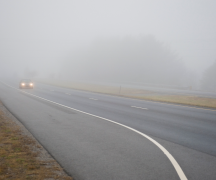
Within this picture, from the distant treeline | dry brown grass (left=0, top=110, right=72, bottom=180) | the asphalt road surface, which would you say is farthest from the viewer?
the distant treeline

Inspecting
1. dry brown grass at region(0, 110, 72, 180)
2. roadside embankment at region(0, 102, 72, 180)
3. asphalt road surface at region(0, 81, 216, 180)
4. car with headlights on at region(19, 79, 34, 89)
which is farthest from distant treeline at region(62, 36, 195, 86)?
dry brown grass at region(0, 110, 72, 180)

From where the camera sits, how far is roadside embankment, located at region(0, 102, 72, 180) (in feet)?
13.6

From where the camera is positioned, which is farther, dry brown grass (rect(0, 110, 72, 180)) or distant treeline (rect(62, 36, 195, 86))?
distant treeline (rect(62, 36, 195, 86))

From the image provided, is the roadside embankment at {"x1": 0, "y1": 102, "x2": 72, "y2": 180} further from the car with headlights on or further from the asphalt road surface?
the car with headlights on

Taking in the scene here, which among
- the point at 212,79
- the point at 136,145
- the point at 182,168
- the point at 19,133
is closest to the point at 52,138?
the point at 19,133

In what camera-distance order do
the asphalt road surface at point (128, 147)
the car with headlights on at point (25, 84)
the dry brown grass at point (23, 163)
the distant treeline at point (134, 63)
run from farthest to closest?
the distant treeline at point (134, 63) → the car with headlights on at point (25, 84) → the asphalt road surface at point (128, 147) → the dry brown grass at point (23, 163)

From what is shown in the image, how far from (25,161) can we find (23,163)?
0.13 metres

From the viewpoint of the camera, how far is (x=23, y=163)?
15.5 feet

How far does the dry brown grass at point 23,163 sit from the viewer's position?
13.6ft

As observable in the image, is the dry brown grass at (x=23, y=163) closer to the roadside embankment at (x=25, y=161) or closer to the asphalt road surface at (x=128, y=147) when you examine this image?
the roadside embankment at (x=25, y=161)

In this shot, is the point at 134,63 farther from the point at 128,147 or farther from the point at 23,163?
the point at 23,163

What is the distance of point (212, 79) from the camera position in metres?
66.4

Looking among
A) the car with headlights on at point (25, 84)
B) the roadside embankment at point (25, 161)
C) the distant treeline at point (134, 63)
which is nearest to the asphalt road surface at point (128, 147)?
the roadside embankment at point (25, 161)

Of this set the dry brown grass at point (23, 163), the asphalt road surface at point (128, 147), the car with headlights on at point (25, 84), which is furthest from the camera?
the car with headlights on at point (25, 84)
